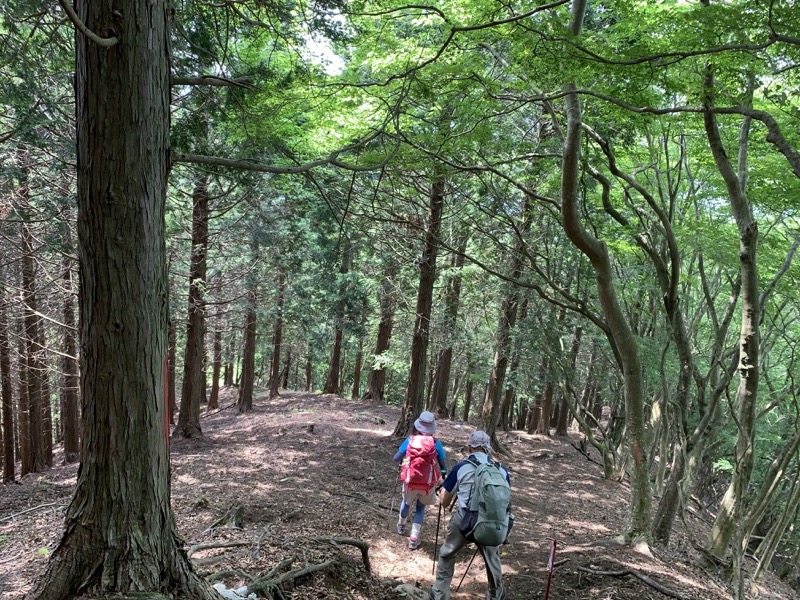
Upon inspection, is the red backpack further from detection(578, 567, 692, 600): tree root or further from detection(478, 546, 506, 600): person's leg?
detection(578, 567, 692, 600): tree root

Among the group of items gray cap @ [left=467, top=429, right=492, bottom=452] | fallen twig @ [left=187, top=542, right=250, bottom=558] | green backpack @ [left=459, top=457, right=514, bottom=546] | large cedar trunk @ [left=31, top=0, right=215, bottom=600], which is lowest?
fallen twig @ [left=187, top=542, right=250, bottom=558]

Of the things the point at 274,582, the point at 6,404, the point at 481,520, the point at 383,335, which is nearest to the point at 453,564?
the point at 481,520

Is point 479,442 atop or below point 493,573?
atop

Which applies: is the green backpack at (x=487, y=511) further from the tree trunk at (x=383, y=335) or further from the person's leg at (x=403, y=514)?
the tree trunk at (x=383, y=335)

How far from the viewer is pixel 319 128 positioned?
27.8 feet

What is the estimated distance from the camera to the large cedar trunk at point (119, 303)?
A: 2568mm

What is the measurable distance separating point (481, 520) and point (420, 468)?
184cm

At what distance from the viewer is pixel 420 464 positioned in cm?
640

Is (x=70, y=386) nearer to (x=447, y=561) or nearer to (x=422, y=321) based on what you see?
(x=422, y=321)

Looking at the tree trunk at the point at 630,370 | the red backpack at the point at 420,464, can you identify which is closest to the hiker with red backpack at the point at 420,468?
the red backpack at the point at 420,464

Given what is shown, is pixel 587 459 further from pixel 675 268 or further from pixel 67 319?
pixel 67 319

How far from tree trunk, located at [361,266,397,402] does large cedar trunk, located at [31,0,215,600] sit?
11.8 meters

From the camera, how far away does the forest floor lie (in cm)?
471

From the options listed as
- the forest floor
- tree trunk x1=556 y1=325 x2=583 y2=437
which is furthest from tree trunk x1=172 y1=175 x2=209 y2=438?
tree trunk x1=556 y1=325 x2=583 y2=437
